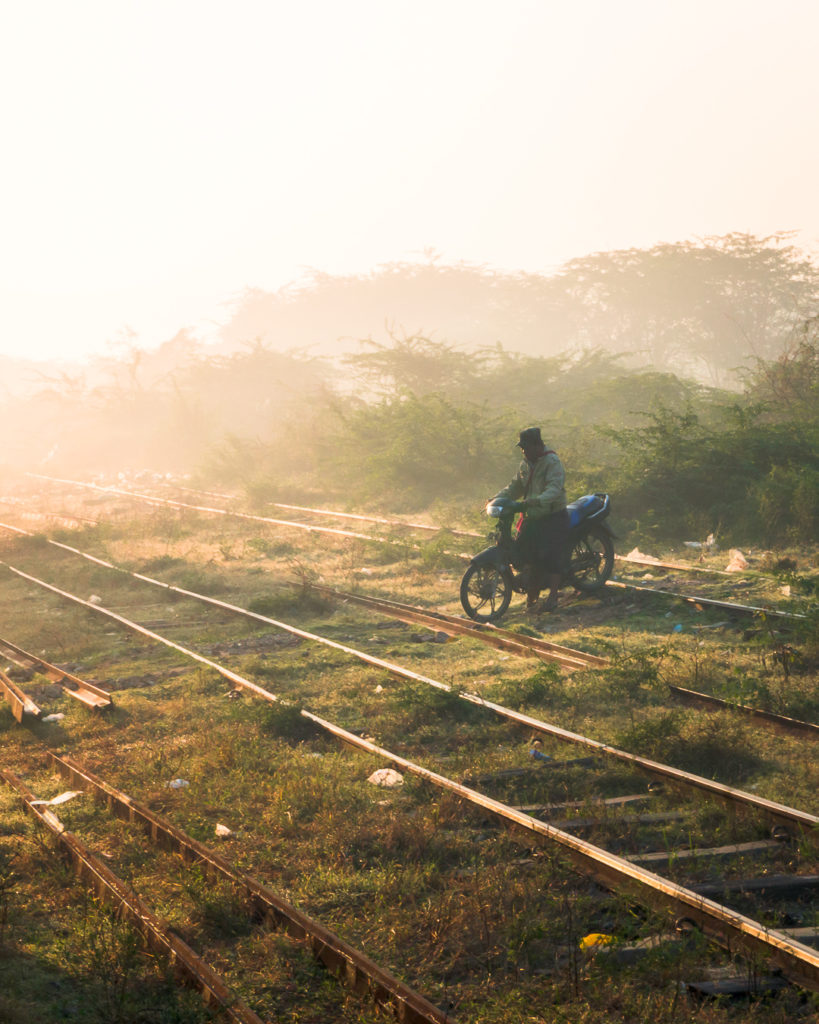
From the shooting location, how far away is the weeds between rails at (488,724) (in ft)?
12.9

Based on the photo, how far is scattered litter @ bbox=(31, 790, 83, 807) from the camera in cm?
560

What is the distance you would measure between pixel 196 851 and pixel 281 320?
6386 cm

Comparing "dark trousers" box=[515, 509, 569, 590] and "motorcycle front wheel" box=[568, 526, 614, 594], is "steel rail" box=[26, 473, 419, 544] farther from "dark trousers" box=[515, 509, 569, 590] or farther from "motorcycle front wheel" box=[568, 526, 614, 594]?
"dark trousers" box=[515, 509, 569, 590]

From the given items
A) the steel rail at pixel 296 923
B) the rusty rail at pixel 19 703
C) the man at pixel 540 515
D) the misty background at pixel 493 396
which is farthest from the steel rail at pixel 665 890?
the misty background at pixel 493 396

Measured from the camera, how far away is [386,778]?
5.84 metres

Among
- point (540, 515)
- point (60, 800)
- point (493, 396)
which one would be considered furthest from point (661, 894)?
point (493, 396)

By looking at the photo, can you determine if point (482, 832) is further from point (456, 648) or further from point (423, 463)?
point (423, 463)

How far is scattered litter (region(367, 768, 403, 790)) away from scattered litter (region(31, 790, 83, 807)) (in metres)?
2.04

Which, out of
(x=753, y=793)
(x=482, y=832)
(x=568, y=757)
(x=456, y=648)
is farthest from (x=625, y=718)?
A: (x=456, y=648)

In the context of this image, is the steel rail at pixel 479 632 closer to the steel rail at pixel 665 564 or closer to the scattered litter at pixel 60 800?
the steel rail at pixel 665 564

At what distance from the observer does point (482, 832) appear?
197 inches

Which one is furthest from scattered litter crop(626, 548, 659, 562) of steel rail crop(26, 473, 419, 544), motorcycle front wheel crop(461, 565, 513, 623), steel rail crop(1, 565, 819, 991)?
steel rail crop(1, 565, 819, 991)

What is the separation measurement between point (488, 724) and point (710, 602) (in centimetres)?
431

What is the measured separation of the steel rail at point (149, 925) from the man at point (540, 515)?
618 centimetres
